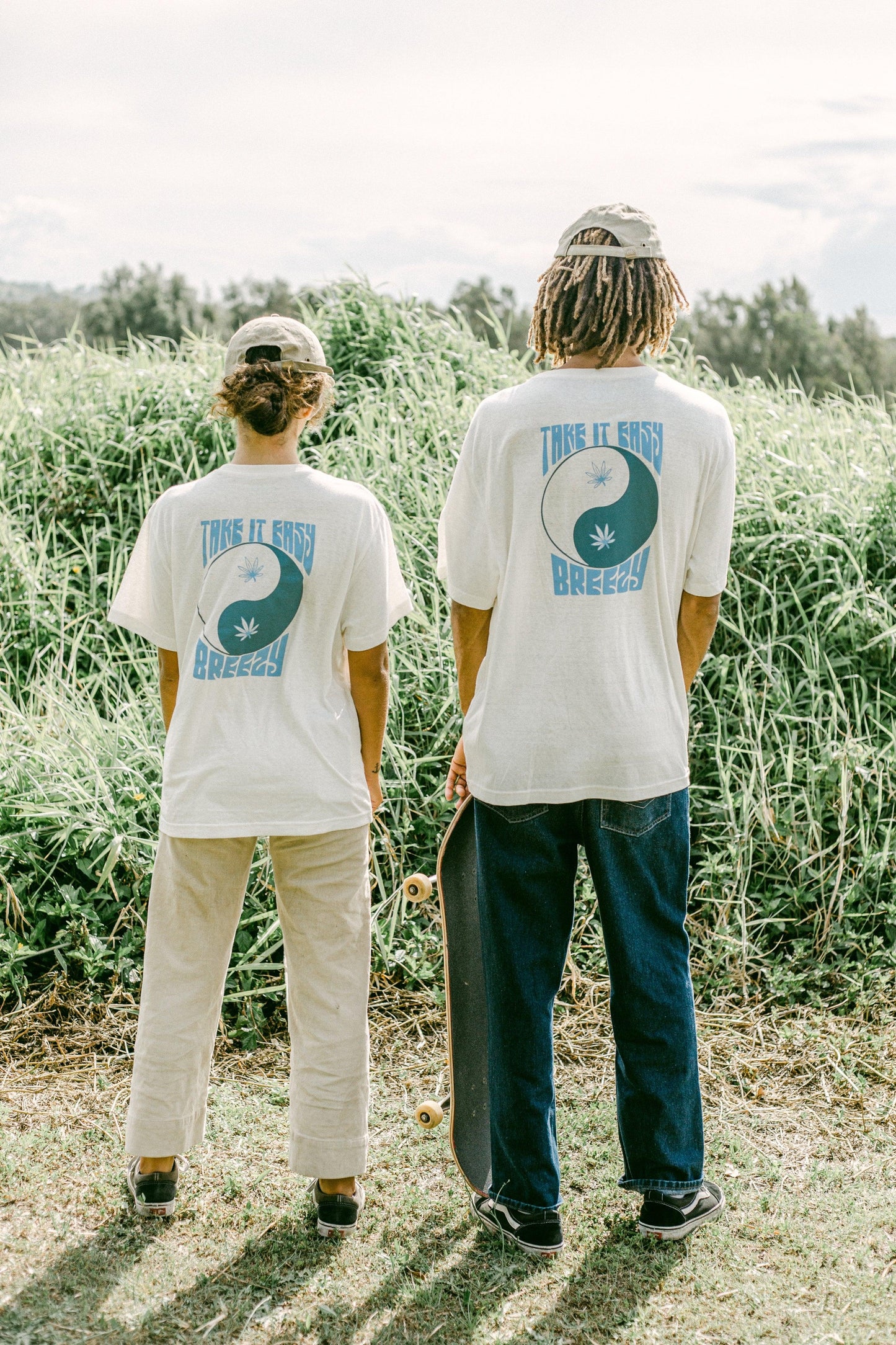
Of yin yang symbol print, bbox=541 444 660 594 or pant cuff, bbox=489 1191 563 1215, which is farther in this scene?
pant cuff, bbox=489 1191 563 1215

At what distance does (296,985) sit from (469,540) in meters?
0.95

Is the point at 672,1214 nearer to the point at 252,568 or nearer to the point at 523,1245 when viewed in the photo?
the point at 523,1245

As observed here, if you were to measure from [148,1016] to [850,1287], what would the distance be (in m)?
1.43

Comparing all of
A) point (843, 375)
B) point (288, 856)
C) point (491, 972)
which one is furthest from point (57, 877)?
point (843, 375)

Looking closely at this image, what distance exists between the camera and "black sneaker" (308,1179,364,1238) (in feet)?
7.71

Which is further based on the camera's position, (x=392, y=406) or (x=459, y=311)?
(x=459, y=311)

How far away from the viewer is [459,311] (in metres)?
6.54

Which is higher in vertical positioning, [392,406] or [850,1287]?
[392,406]

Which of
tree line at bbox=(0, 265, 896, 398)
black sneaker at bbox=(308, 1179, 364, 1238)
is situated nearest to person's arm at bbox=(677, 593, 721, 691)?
black sneaker at bbox=(308, 1179, 364, 1238)

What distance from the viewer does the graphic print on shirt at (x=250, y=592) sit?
220 cm

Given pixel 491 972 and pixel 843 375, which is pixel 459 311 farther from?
pixel 843 375

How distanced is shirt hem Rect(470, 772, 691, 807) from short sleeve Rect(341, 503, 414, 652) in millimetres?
404

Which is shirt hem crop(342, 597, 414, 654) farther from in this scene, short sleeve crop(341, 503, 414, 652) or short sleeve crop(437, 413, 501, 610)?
short sleeve crop(437, 413, 501, 610)

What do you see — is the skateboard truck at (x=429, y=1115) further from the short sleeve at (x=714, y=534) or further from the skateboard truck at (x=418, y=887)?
the short sleeve at (x=714, y=534)
